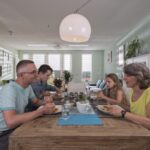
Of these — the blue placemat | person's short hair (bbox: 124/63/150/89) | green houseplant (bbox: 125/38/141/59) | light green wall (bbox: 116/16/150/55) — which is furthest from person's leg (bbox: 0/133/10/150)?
green houseplant (bbox: 125/38/141/59)

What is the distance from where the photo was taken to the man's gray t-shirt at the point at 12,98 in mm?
→ 1654

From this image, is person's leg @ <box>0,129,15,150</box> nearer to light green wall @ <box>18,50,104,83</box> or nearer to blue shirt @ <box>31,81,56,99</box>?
blue shirt @ <box>31,81,56,99</box>

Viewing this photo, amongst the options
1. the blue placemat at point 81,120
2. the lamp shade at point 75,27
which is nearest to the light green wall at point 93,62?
the lamp shade at point 75,27

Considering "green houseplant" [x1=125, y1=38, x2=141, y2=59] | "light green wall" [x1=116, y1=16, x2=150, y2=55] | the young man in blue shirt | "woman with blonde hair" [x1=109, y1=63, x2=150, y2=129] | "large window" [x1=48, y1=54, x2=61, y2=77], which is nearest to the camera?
the young man in blue shirt

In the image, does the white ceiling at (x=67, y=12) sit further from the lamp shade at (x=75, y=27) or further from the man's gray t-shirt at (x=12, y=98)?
the man's gray t-shirt at (x=12, y=98)

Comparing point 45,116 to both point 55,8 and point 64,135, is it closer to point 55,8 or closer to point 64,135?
point 64,135

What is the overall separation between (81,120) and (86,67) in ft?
32.5

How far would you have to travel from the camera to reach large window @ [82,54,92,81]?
11539 mm

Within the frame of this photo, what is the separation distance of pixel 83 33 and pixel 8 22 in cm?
292

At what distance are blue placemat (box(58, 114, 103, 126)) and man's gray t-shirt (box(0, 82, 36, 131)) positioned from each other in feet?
1.33

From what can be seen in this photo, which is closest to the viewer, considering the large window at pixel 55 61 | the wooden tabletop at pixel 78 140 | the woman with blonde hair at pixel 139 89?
the wooden tabletop at pixel 78 140

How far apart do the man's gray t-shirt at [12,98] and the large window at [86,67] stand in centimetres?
963

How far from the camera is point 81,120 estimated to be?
68.4 inches

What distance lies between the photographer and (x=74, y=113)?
2.01m
